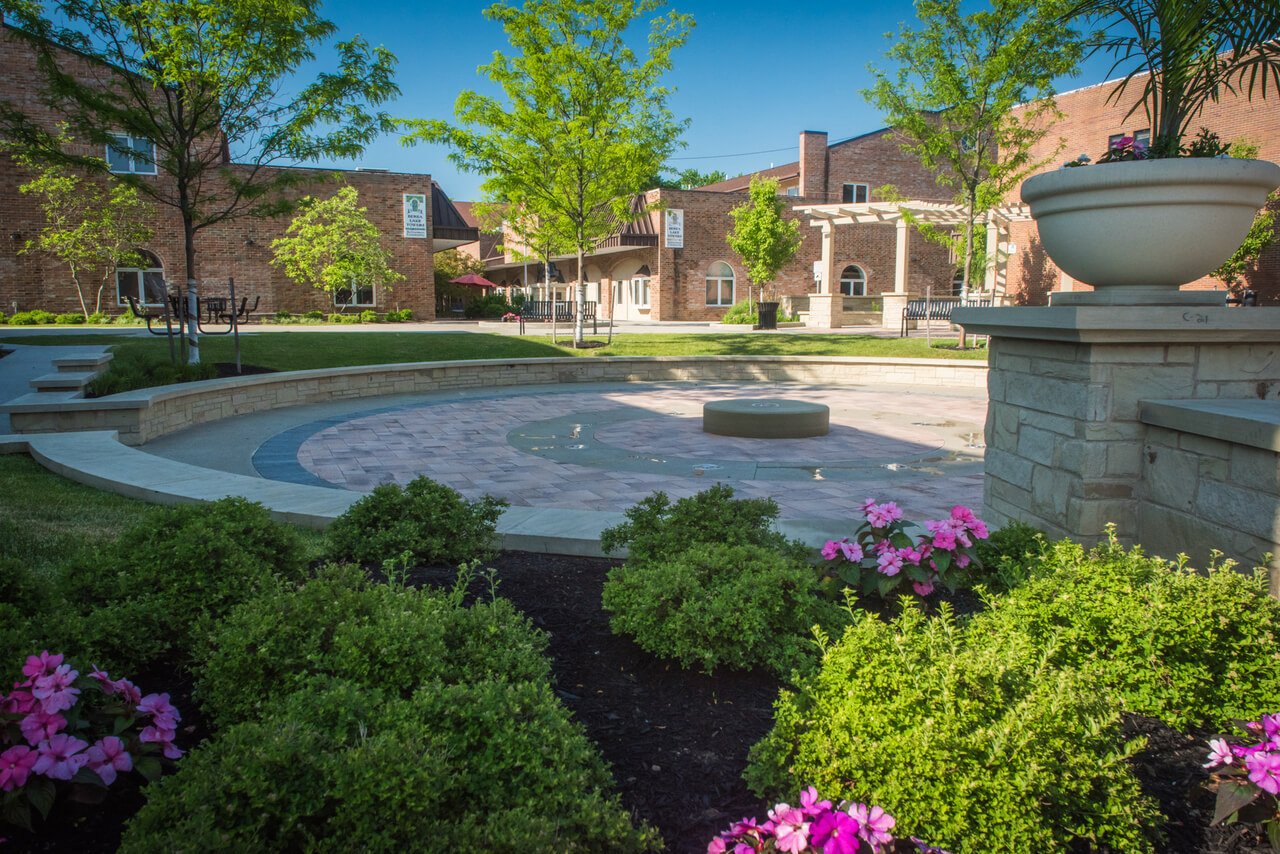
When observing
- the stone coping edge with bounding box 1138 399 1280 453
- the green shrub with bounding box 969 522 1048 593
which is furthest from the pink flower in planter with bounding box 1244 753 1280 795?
the stone coping edge with bounding box 1138 399 1280 453

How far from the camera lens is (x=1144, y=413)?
364cm

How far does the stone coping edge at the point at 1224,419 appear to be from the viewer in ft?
10.0

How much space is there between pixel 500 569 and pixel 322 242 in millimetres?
29344

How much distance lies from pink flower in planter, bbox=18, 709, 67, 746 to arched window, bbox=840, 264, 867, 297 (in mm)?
40379

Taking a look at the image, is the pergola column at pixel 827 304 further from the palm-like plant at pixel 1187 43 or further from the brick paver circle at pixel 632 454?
the palm-like plant at pixel 1187 43

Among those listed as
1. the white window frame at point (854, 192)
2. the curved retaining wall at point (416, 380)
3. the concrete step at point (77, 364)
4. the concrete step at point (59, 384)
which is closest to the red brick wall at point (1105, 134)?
the curved retaining wall at point (416, 380)

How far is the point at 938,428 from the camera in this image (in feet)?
32.3

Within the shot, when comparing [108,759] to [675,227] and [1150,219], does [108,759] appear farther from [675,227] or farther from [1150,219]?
[675,227]

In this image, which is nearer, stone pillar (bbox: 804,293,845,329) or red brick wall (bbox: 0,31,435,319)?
red brick wall (bbox: 0,31,435,319)

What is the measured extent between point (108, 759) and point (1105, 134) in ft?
105

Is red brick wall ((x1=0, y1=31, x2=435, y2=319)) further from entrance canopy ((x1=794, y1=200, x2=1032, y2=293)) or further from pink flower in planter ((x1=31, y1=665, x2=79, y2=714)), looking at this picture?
pink flower in planter ((x1=31, y1=665, x2=79, y2=714))

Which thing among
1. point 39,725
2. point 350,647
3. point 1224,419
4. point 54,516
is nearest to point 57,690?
point 39,725

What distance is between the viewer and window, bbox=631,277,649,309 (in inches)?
1598

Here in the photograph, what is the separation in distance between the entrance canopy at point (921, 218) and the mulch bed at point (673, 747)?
73.2ft
